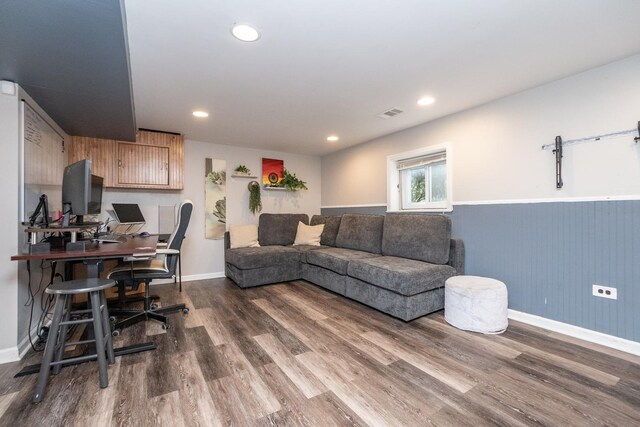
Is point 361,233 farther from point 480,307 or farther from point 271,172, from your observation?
point 271,172

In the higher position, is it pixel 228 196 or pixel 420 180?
pixel 420 180

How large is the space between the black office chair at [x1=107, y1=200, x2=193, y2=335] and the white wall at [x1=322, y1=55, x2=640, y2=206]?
298cm

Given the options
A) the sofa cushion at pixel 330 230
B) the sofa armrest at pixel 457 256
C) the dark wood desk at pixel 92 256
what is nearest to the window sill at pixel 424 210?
the sofa armrest at pixel 457 256

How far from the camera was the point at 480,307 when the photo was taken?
7.75ft

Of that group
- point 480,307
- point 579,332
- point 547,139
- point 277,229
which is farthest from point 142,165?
point 579,332

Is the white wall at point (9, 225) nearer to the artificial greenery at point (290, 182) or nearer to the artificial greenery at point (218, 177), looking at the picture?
the artificial greenery at point (218, 177)

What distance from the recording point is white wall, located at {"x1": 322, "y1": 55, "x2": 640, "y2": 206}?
6.88ft

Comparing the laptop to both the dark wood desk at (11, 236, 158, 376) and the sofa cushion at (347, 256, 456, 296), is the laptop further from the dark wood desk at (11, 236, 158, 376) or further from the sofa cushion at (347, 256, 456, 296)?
the sofa cushion at (347, 256, 456, 296)

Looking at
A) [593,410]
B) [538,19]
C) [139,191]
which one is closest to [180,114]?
[139,191]

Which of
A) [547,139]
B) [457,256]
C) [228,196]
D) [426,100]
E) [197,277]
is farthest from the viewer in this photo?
[228,196]

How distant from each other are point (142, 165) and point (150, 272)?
1.85 metres

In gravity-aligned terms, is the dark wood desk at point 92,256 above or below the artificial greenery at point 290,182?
below

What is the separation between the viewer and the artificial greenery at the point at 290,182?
4.98 m

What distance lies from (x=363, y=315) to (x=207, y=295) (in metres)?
1.97
